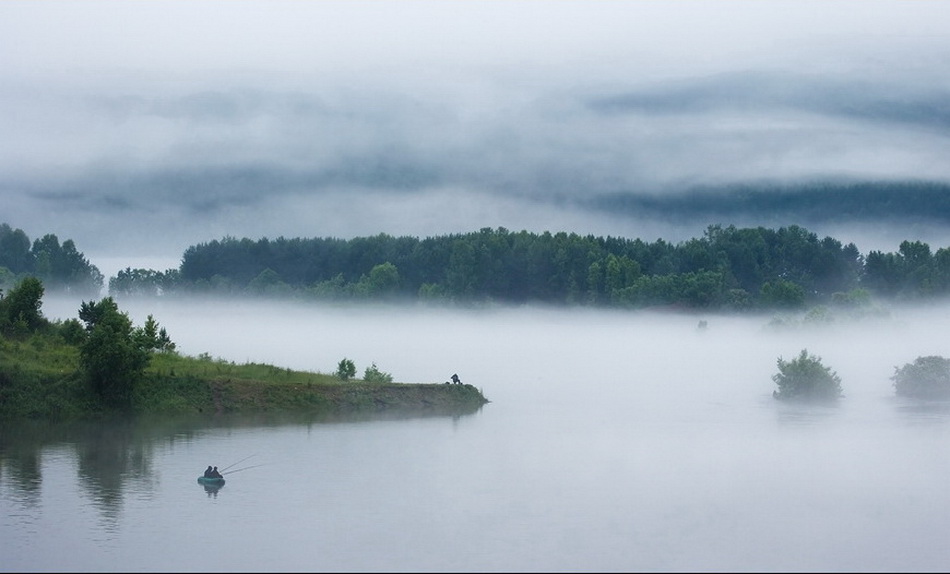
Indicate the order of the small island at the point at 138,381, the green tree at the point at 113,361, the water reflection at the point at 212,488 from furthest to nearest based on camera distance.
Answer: the green tree at the point at 113,361, the small island at the point at 138,381, the water reflection at the point at 212,488

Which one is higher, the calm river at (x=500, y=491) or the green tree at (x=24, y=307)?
the green tree at (x=24, y=307)

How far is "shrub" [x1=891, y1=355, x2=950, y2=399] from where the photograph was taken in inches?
4279

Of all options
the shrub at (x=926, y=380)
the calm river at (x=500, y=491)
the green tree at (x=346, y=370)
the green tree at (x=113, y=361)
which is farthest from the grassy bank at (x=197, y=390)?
the shrub at (x=926, y=380)

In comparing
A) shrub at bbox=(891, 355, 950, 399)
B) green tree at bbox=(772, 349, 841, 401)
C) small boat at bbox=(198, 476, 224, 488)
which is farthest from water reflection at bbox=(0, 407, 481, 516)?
shrub at bbox=(891, 355, 950, 399)

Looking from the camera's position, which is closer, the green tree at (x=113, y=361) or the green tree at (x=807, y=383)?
the green tree at (x=113, y=361)

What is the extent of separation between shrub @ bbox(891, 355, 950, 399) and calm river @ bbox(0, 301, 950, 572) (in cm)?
576

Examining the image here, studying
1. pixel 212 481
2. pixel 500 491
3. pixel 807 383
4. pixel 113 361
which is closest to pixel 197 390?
pixel 113 361

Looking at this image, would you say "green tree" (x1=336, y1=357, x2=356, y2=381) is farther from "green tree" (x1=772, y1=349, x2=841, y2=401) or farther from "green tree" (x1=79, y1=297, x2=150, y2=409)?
"green tree" (x1=772, y1=349, x2=841, y2=401)

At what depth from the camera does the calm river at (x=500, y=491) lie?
4566 cm

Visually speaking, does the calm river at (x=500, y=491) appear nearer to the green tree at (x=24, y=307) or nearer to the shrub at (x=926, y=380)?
the shrub at (x=926, y=380)

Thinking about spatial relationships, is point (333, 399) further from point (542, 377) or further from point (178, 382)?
point (542, 377)

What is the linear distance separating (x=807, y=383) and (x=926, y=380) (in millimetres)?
12018

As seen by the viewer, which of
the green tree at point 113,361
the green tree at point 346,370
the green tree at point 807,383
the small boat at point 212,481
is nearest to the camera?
the small boat at point 212,481

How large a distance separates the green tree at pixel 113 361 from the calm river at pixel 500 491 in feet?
7.24
